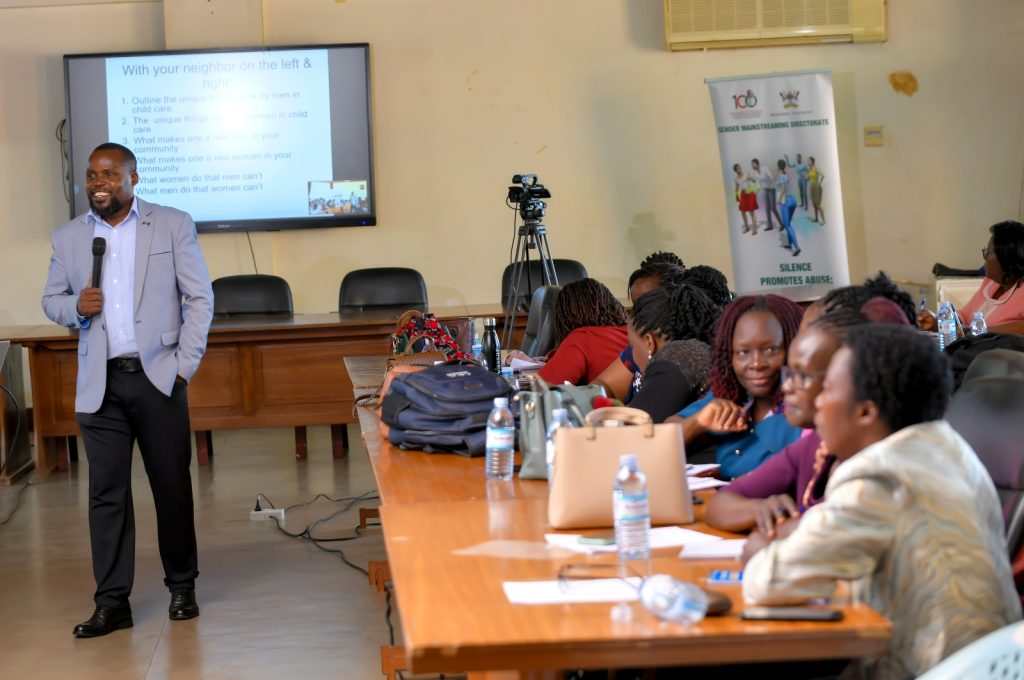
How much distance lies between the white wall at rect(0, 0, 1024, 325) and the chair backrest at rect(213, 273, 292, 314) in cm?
111

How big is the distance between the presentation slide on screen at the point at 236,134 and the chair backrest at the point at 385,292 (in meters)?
1.15

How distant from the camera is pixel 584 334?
4.22 meters

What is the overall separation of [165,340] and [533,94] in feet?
17.0

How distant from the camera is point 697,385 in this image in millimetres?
2998

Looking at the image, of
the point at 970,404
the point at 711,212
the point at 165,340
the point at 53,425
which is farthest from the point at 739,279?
the point at 970,404

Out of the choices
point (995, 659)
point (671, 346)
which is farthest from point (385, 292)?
point (995, 659)

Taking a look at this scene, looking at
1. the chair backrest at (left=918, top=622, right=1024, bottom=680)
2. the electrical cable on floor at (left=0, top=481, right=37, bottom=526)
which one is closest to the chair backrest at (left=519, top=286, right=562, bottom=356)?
the electrical cable on floor at (left=0, top=481, right=37, bottom=526)

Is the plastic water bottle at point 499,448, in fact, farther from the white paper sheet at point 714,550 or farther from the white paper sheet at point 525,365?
the white paper sheet at point 525,365

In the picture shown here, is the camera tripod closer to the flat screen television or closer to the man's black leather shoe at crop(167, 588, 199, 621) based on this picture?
the flat screen television

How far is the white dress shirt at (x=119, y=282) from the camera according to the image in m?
3.80

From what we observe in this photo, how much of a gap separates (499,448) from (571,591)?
3.02 ft

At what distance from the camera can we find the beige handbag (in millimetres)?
2090

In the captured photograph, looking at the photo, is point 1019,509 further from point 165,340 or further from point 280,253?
point 280,253

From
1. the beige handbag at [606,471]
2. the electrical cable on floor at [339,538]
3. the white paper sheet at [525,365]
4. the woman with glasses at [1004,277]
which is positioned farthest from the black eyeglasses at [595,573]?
the woman with glasses at [1004,277]
